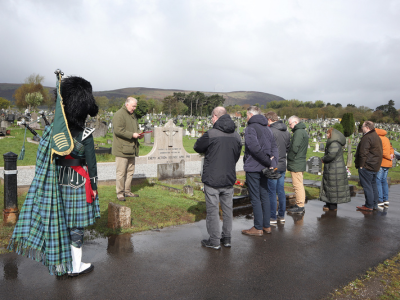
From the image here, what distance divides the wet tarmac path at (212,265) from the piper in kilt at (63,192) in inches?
11.4

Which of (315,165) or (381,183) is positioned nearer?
(381,183)

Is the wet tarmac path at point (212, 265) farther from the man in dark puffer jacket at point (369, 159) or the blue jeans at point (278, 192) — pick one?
the man in dark puffer jacket at point (369, 159)

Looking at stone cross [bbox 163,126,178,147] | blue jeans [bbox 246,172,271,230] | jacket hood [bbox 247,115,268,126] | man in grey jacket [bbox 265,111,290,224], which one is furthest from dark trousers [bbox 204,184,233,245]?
stone cross [bbox 163,126,178,147]

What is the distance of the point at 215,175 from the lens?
4.25 m

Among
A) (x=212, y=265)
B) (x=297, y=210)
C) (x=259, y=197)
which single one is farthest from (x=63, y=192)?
(x=297, y=210)

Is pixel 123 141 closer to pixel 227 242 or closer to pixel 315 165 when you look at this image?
pixel 227 242

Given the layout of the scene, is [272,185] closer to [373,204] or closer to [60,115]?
[373,204]

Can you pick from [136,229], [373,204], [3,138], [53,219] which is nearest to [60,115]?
[53,219]

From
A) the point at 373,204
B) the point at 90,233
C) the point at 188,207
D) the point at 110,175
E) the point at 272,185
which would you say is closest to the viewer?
the point at 90,233

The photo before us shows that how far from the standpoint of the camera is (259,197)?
4.93m

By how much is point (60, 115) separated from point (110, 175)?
7.82 metres

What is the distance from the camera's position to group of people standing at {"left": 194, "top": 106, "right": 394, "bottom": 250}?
428 cm

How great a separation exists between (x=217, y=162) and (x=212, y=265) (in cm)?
132

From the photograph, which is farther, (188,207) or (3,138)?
(3,138)
